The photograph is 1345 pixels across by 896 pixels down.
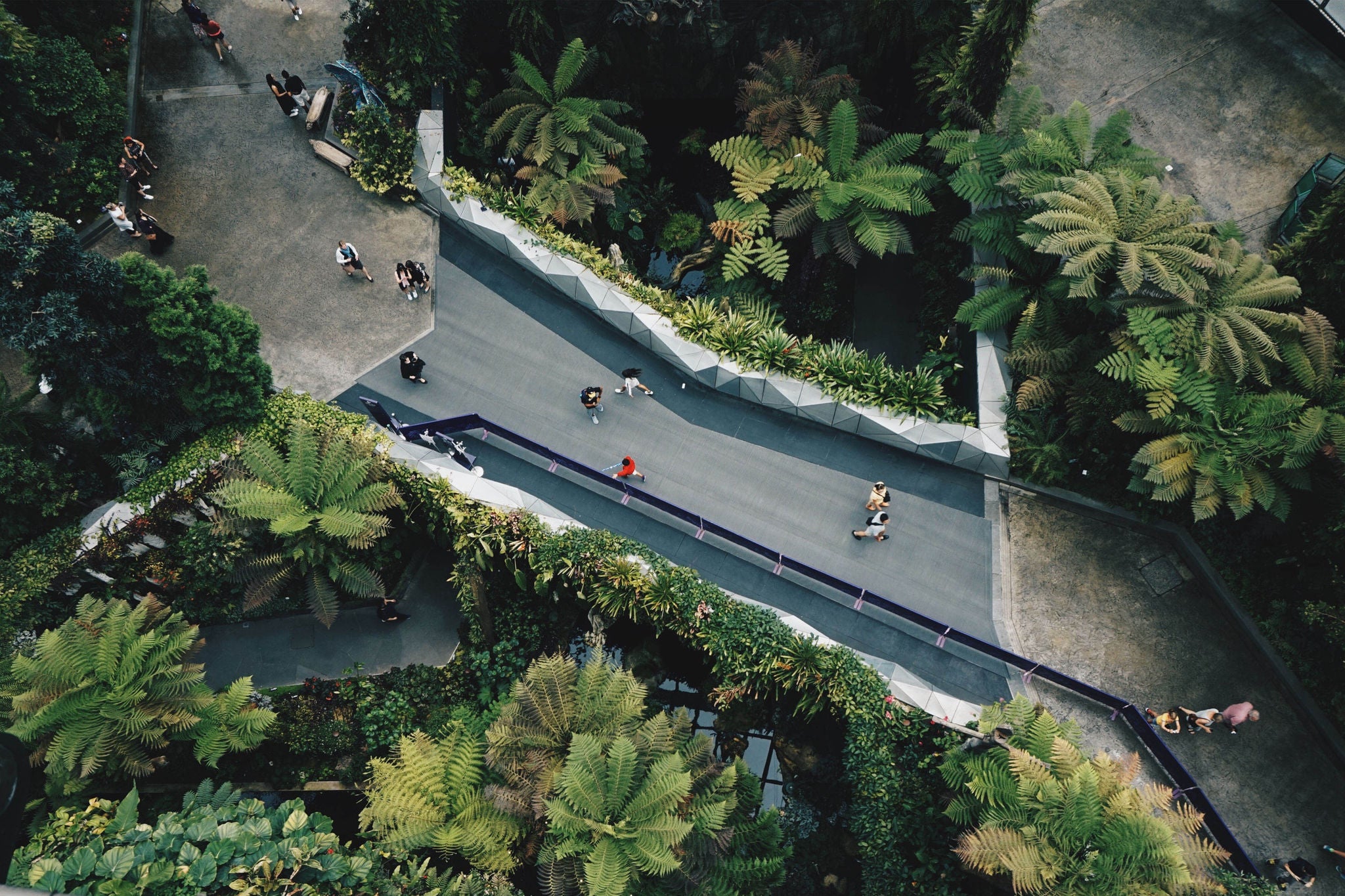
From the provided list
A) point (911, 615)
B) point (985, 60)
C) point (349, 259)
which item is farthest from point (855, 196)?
point (349, 259)

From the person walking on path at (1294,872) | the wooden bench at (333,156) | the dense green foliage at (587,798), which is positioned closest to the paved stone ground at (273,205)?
the wooden bench at (333,156)

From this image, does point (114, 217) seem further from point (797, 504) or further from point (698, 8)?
point (797, 504)

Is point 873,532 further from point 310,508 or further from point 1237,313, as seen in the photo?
point 310,508

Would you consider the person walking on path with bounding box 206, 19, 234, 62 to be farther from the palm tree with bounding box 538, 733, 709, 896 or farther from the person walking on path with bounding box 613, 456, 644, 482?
the palm tree with bounding box 538, 733, 709, 896

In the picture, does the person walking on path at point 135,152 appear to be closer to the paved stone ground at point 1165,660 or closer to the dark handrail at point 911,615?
the dark handrail at point 911,615

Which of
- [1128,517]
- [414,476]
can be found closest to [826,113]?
[1128,517]

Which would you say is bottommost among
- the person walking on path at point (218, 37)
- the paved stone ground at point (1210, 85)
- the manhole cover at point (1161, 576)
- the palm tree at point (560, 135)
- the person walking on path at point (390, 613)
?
the person walking on path at point (390, 613)

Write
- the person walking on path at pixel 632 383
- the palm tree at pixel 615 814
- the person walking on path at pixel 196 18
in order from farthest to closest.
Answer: the person walking on path at pixel 196 18
the person walking on path at pixel 632 383
the palm tree at pixel 615 814
